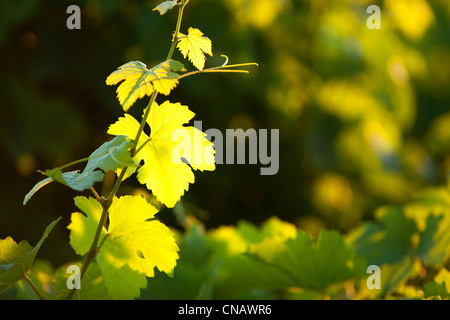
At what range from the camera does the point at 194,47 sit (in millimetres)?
451

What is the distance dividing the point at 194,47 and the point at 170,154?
0.31 feet

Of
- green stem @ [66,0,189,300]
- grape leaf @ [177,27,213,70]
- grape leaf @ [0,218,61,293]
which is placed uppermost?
grape leaf @ [177,27,213,70]

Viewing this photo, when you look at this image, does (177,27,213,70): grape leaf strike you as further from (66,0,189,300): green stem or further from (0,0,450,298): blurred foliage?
(0,0,450,298): blurred foliage

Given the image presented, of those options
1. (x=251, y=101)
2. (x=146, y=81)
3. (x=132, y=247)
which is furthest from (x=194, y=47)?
(x=251, y=101)

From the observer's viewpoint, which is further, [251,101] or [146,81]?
[251,101]

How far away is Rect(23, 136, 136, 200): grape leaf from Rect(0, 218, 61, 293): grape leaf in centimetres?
5

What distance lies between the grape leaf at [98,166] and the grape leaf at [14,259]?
0.05 m

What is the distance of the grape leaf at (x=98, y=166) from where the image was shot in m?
0.37

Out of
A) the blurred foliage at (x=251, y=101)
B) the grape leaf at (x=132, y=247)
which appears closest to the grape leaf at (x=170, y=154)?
the grape leaf at (x=132, y=247)

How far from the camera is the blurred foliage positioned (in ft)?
5.48

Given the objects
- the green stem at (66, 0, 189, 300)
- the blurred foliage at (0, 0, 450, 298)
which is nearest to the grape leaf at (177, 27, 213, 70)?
the green stem at (66, 0, 189, 300)

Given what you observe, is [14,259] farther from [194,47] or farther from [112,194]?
[194,47]

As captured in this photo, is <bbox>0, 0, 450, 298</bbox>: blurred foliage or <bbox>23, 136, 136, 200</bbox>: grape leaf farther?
<bbox>0, 0, 450, 298</bbox>: blurred foliage
